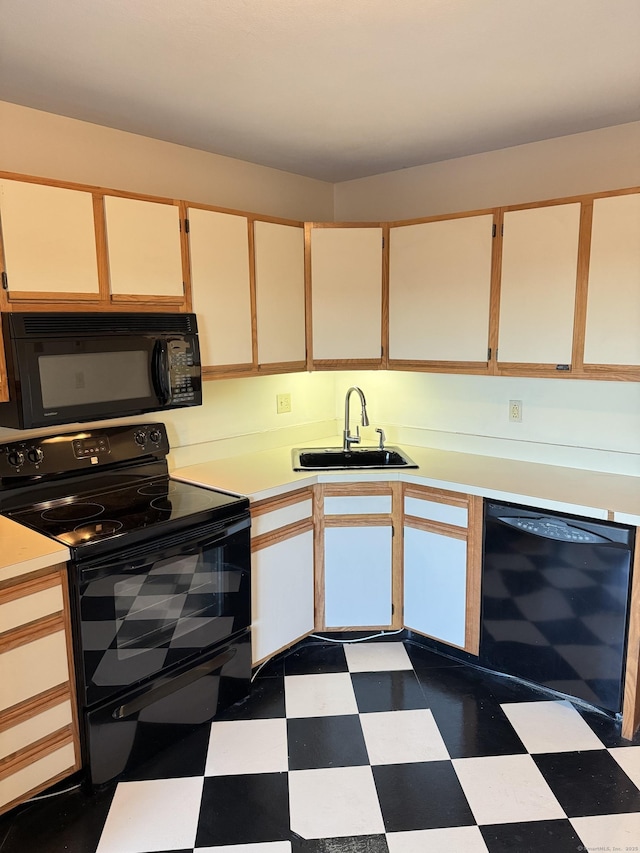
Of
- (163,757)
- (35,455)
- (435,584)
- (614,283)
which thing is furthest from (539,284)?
(163,757)

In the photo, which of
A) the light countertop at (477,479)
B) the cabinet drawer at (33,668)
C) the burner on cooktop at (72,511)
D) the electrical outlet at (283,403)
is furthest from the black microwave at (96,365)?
the electrical outlet at (283,403)

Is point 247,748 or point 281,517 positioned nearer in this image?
point 247,748

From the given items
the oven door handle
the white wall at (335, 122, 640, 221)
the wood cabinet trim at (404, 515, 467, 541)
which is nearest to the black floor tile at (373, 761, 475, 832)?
the wood cabinet trim at (404, 515, 467, 541)

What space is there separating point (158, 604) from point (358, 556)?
1033mm

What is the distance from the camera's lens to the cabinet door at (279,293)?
8.90 feet

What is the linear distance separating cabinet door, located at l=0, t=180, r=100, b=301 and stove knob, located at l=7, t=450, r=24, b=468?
1.88 feet

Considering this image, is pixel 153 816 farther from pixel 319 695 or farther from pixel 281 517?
pixel 281 517

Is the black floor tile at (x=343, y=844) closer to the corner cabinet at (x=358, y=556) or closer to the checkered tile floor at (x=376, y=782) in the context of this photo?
the checkered tile floor at (x=376, y=782)

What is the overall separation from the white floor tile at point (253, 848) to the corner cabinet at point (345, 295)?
1998 mm

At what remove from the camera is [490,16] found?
1.57 metres

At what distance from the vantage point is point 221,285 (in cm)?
255

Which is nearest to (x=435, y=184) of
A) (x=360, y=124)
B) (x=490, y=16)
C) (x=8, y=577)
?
(x=360, y=124)

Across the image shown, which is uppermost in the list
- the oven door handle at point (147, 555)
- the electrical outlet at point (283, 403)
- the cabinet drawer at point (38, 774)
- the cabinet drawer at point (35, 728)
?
the electrical outlet at point (283, 403)

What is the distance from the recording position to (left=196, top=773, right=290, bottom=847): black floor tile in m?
1.75
